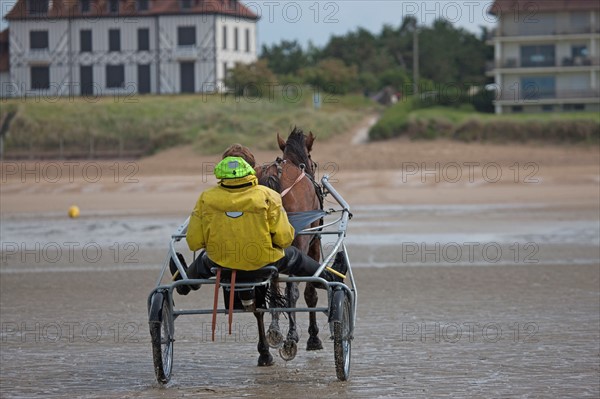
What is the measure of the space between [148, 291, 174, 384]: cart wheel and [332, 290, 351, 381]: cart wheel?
122cm

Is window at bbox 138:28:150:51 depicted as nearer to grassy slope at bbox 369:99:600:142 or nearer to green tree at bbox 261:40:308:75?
green tree at bbox 261:40:308:75

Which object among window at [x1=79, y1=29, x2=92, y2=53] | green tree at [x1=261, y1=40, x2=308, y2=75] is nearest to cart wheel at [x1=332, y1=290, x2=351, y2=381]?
window at [x1=79, y1=29, x2=92, y2=53]

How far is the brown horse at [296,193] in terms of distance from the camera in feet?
26.5

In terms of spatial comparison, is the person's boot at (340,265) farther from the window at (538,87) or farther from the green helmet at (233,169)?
the window at (538,87)

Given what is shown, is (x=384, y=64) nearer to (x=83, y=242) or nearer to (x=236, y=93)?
(x=236, y=93)

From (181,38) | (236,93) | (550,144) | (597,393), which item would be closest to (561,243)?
(597,393)

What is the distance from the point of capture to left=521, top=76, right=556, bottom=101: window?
51844 millimetres

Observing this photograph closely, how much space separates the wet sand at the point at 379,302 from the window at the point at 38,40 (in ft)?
98.2

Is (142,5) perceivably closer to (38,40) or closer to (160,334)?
(38,40)

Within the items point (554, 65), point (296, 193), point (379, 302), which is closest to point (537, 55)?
point (554, 65)

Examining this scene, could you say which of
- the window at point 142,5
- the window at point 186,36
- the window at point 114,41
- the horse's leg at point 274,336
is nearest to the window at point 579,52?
the window at point 186,36

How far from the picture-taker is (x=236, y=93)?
5109cm

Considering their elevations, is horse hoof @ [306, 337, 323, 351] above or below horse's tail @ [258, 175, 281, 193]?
below

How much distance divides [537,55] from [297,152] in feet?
151
